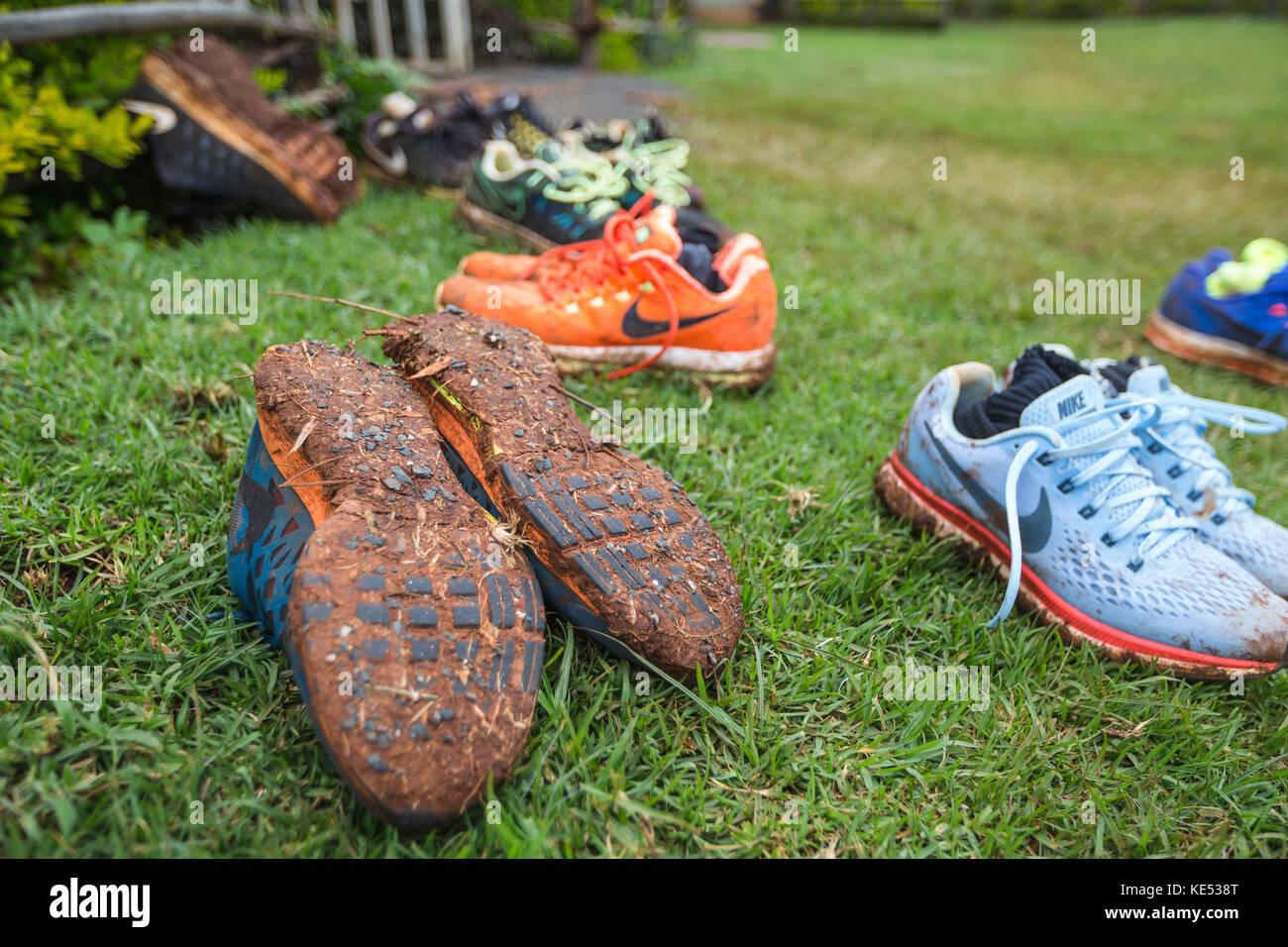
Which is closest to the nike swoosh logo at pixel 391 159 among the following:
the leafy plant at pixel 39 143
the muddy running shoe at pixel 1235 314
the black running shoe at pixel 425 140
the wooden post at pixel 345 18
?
the black running shoe at pixel 425 140

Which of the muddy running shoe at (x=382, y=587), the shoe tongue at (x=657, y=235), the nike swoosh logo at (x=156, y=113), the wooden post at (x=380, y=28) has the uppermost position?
the wooden post at (x=380, y=28)

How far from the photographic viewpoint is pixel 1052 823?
1124mm

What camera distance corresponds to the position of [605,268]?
207 cm

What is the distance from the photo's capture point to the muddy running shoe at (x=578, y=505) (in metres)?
1.12

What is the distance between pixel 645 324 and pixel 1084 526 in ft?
3.77

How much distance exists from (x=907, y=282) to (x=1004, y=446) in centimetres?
193

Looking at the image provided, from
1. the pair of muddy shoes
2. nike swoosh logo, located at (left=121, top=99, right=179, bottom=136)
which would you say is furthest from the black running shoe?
the pair of muddy shoes

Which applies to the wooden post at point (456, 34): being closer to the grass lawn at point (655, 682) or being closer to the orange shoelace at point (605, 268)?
the grass lawn at point (655, 682)

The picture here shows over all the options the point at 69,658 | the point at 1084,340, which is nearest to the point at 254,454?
the point at 69,658

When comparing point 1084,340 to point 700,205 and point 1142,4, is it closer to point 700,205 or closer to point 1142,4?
point 700,205

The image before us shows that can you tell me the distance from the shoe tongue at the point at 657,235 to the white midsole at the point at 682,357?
0.26 metres

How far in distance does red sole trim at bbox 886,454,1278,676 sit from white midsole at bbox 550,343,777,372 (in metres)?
0.67

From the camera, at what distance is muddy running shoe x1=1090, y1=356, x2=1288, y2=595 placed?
158cm

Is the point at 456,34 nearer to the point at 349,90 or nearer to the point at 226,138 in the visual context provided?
the point at 349,90
